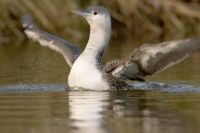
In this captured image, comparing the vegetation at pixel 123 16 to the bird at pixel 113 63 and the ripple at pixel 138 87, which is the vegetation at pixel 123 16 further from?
the bird at pixel 113 63

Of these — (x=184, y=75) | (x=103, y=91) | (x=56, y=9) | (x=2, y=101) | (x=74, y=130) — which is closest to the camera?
(x=74, y=130)

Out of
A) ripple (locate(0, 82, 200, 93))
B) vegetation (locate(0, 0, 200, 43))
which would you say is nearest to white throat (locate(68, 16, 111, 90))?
ripple (locate(0, 82, 200, 93))

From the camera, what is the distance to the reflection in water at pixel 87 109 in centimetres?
866

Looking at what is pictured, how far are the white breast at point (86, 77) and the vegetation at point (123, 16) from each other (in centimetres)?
1000

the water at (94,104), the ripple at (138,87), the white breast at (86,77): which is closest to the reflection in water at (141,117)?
the water at (94,104)

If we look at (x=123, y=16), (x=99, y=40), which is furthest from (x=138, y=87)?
(x=123, y=16)

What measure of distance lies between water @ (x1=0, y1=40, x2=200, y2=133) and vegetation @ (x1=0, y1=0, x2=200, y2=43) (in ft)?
22.3

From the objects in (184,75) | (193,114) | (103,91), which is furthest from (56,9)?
(193,114)

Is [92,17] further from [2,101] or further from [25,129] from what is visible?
[25,129]

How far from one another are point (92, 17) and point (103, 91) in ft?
3.45

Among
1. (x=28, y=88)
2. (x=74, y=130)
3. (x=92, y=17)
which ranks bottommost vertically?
(x=74, y=130)

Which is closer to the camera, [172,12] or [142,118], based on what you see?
[142,118]

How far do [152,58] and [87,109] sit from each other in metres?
2.01

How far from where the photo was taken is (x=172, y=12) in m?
22.7
